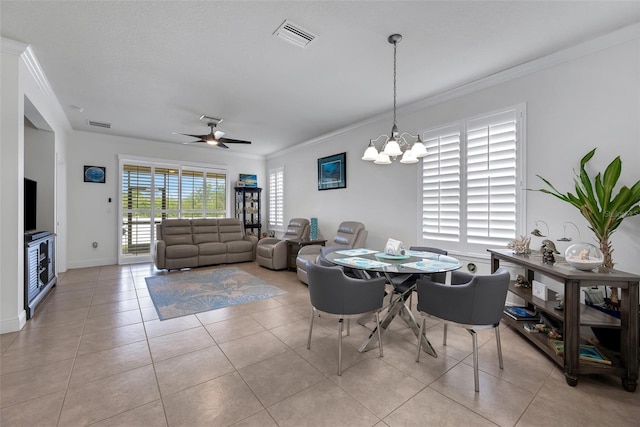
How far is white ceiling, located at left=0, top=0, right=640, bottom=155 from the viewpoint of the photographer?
2191 millimetres

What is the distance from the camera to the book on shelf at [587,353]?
1.95m

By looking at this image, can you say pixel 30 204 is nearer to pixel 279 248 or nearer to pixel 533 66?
pixel 279 248

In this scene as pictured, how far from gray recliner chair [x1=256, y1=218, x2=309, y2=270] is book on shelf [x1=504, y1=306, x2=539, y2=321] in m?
3.73

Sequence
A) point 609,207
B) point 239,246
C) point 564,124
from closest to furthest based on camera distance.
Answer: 1. point 609,207
2. point 564,124
3. point 239,246

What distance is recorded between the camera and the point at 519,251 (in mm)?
2688

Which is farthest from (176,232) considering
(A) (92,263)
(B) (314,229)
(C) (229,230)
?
(B) (314,229)

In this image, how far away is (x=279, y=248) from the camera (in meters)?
5.40

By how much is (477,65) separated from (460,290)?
2.54 meters

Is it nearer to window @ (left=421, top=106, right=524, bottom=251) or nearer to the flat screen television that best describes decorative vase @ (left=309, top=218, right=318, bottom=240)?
window @ (left=421, top=106, right=524, bottom=251)

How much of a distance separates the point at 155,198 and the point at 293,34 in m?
5.59

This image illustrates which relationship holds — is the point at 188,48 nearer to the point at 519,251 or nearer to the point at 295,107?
the point at 295,107

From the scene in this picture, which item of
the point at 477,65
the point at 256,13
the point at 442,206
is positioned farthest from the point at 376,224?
the point at 256,13

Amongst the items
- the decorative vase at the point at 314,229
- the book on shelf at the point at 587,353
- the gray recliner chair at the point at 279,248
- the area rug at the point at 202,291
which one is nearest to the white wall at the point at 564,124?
the book on shelf at the point at 587,353

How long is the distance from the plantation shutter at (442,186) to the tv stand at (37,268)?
15.7 feet
